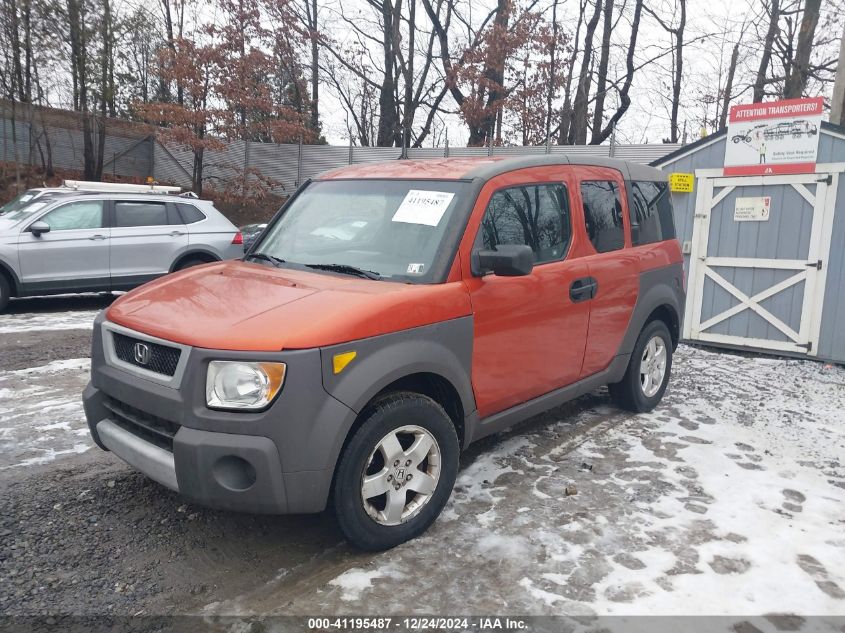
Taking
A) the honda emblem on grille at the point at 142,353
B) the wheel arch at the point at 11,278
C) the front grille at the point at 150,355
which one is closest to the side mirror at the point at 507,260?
the front grille at the point at 150,355

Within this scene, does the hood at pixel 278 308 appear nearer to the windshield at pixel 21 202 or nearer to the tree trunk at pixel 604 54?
the windshield at pixel 21 202

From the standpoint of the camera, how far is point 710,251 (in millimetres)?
8406

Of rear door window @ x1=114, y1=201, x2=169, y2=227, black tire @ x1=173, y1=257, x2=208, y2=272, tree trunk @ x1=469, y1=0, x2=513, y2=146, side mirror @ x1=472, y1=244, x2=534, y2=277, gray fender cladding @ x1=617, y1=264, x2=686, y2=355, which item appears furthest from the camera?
tree trunk @ x1=469, y1=0, x2=513, y2=146

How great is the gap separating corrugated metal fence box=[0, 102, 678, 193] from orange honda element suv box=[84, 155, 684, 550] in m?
15.8

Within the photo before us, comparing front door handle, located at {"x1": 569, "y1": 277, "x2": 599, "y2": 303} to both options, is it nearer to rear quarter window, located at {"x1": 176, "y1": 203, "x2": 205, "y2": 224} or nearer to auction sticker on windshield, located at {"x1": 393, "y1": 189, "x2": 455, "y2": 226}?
auction sticker on windshield, located at {"x1": 393, "y1": 189, "x2": 455, "y2": 226}

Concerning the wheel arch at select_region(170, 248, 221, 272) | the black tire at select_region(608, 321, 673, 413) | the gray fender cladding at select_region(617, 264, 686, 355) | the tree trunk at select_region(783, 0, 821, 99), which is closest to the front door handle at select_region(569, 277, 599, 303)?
the gray fender cladding at select_region(617, 264, 686, 355)

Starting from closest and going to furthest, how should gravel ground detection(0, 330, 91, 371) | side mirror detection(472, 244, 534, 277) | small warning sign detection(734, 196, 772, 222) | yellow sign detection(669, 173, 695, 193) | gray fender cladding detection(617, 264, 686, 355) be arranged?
1. side mirror detection(472, 244, 534, 277)
2. gray fender cladding detection(617, 264, 686, 355)
3. gravel ground detection(0, 330, 91, 371)
4. small warning sign detection(734, 196, 772, 222)
5. yellow sign detection(669, 173, 695, 193)

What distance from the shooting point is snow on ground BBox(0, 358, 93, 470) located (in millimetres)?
4430

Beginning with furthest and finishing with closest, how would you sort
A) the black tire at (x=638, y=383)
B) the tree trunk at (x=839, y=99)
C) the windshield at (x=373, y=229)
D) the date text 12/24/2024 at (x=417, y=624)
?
the tree trunk at (x=839, y=99) → the black tire at (x=638, y=383) → the windshield at (x=373, y=229) → the date text 12/24/2024 at (x=417, y=624)

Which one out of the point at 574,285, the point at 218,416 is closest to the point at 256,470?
the point at 218,416

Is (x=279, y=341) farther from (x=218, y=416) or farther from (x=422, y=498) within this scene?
(x=422, y=498)

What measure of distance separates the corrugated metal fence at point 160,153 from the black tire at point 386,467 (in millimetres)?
17101

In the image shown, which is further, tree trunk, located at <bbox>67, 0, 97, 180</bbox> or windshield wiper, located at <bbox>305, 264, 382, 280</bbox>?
tree trunk, located at <bbox>67, 0, 97, 180</bbox>

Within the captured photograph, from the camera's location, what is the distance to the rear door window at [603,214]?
4.73 m
